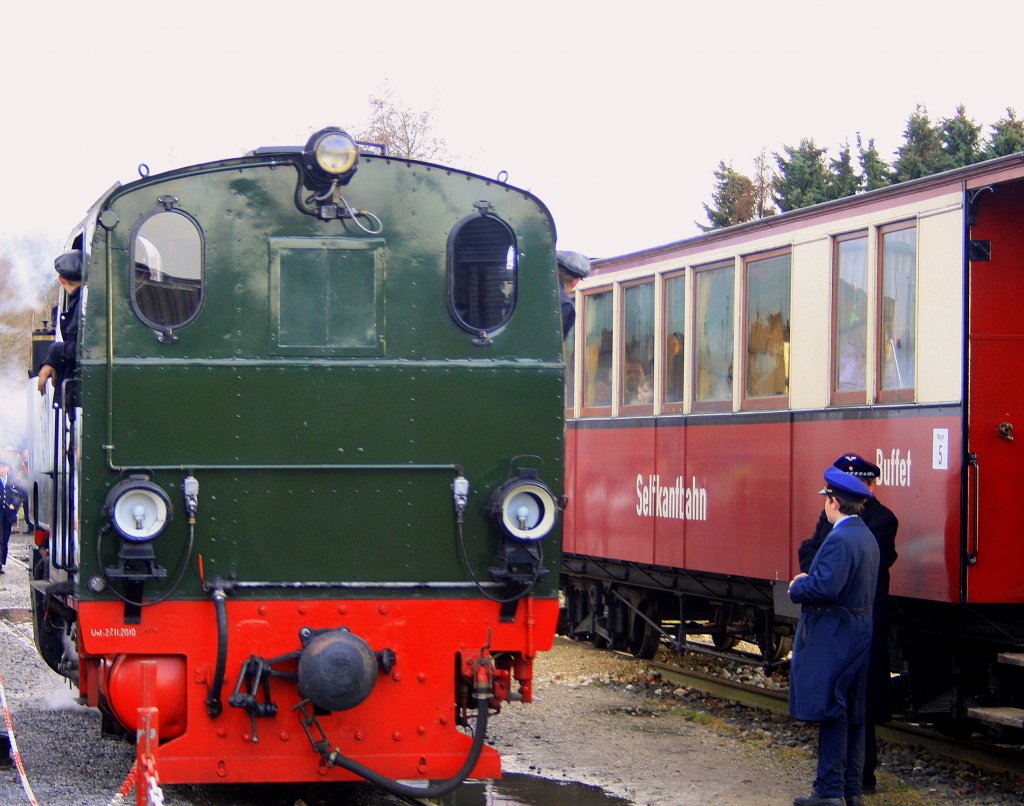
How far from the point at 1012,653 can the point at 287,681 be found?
4.15 m

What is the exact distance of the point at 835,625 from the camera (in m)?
6.90

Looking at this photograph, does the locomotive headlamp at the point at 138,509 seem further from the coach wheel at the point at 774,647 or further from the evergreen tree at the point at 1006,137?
the evergreen tree at the point at 1006,137

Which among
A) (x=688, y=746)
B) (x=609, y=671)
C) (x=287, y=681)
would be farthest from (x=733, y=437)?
(x=287, y=681)

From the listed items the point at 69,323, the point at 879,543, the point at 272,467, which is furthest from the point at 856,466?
the point at 69,323

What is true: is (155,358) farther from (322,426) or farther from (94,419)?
(322,426)

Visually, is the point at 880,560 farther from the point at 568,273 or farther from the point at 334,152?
the point at 334,152

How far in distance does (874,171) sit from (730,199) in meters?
5.31

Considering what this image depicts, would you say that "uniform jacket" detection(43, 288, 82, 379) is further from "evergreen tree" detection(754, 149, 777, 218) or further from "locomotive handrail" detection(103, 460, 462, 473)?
"evergreen tree" detection(754, 149, 777, 218)

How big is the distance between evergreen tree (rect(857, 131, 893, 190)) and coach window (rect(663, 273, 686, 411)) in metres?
19.5

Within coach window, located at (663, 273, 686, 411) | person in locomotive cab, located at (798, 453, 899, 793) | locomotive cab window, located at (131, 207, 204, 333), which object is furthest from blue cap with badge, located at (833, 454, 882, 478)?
coach window, located at (663, 273, 686, 411)

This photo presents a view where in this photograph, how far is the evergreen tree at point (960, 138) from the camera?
91.5 ft

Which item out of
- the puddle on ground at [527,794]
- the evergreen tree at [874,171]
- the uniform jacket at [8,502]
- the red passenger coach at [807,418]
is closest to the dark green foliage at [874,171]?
the evergreen tree at [874,171]

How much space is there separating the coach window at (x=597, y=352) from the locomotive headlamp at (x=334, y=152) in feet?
19.7

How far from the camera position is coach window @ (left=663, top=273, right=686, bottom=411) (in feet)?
36.2
